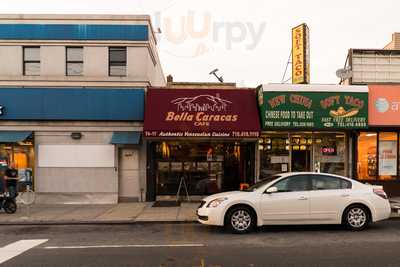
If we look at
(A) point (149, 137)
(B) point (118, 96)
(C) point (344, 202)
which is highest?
(B) point (118, 96)

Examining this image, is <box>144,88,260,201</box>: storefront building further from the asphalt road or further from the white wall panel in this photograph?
the asphalt road

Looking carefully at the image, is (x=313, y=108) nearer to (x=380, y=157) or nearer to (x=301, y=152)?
(x=301, y=152)

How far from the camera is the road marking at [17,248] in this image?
7793 millimetres

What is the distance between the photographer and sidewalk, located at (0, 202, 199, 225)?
12086 mm

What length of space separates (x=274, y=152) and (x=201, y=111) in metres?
3.61

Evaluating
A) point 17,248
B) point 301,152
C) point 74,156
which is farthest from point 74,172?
point 301,152

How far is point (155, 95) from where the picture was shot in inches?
619

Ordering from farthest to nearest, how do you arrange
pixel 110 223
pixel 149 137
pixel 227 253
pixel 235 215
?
pixel 149 137 < pixel 110 223 < pixel 235 215 < pixel 227 253

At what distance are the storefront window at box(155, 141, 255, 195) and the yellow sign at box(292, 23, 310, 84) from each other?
371cm

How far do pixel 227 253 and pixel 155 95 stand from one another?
355 inches

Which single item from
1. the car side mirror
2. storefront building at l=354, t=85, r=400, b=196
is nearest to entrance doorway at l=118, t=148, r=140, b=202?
the car side mirror

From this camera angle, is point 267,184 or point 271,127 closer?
point 267,184

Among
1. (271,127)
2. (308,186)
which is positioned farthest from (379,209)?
(271,127)

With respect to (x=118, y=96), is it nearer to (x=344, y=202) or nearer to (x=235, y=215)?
(x=235, y=215)
